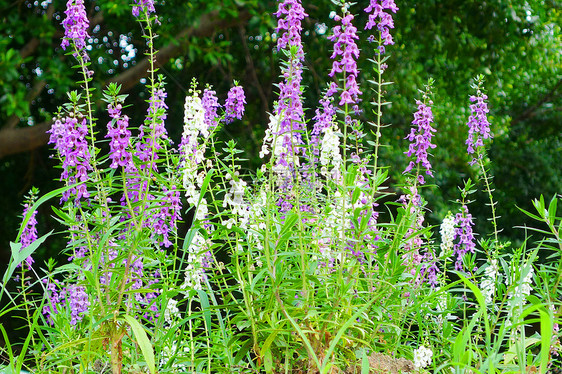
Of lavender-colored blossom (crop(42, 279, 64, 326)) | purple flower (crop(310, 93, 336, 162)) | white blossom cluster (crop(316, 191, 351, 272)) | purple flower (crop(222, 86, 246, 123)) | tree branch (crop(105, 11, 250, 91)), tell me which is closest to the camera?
white blossom cluster (crop(316, 191, 351, 272))

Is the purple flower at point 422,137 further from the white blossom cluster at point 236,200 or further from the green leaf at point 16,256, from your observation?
the green leaf at point 16,256

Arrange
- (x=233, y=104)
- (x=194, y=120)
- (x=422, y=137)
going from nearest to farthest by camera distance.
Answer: (x=194, y=120)
(x=422, y=137)
(x=233, y=104)

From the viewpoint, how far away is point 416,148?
2.67m

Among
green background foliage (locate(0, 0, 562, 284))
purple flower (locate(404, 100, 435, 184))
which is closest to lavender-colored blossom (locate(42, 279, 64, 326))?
purple flower (locate(404, 100, 435, 184))

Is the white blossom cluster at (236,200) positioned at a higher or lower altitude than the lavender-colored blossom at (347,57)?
lower

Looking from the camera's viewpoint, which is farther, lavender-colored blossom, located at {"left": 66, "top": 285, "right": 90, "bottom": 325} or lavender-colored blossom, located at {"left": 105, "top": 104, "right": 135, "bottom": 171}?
lavender-colored blossom, located at {"left": 66, "top": 285, "right": 90, "bottom": 325}

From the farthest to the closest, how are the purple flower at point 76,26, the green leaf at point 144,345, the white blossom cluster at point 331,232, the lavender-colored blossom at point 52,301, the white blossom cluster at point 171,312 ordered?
the lavender-colored blossom at point 52,301 < the white blossom cluster at point 171,312 < the purple flower at point 76,26 < the white blossom cluster at point 331,232 < the green leaf at point 144,345

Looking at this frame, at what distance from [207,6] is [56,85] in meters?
1.59

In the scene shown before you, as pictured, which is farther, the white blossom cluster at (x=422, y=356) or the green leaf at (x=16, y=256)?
the white blossom cluster at (x=422, y=356)

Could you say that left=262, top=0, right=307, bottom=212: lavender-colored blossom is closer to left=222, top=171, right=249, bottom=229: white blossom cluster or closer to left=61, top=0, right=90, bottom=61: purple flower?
left=222, top=171, right=249, bottom=229: white blossom cluster

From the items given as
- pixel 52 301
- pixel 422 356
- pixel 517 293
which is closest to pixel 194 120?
pixel 422 356

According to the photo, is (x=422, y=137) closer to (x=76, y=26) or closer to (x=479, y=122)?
(x=479, y=122)

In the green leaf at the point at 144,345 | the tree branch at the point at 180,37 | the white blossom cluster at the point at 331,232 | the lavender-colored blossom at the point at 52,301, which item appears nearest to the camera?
the green leaf at the point at 144,345

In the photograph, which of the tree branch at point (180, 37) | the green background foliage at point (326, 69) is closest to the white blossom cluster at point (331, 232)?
the green background foliage at point (326, 69)
